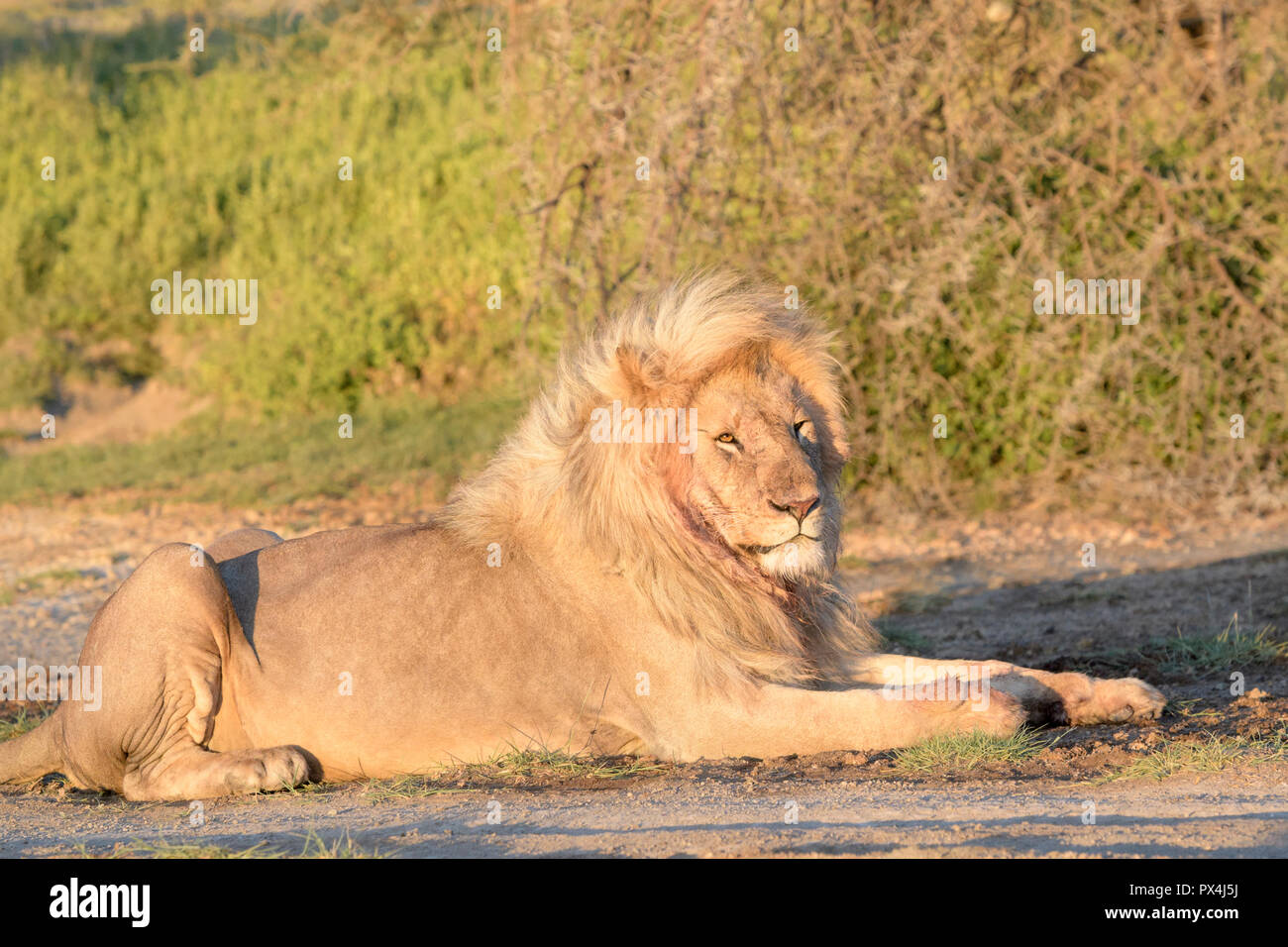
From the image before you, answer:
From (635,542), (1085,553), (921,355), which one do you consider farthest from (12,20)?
(635,542)

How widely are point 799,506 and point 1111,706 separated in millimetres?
1513

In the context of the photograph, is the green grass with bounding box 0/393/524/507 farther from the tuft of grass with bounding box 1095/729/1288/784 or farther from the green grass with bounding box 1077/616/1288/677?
the tuft of grass with bounding box 1095/729/1288/784

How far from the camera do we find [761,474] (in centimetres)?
482

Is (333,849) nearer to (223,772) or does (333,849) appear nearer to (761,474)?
(223,772)

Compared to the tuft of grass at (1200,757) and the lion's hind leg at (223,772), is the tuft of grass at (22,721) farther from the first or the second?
the tuft of grass at (1200,757)

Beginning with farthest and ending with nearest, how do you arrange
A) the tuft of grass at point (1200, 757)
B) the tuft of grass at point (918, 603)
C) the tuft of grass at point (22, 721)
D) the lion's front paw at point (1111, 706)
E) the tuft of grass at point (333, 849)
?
the tuft of grass at point (918, 603) → the tuft of grass at point (22, 721) → the lion's front paw at point (1111, 706) → the tuft of grass at point (1200, 757) → the tuft of grass at point (333, 849)

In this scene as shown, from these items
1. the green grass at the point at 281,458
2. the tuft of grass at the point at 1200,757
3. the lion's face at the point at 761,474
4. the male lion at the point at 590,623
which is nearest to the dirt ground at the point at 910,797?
the tuft of grass at the point at 1200,757

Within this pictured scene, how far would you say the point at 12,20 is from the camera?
22.8m

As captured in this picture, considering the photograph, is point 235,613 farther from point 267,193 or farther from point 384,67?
point 267,193

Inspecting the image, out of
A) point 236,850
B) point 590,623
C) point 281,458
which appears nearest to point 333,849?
point 236,850

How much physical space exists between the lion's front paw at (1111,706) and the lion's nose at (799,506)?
4.32 feet

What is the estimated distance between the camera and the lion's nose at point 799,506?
475cm

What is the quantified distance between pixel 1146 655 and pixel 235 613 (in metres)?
4.03

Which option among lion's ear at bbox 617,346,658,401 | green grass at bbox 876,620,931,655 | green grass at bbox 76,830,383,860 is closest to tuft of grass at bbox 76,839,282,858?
green grass at bbox 76,830,383,860
